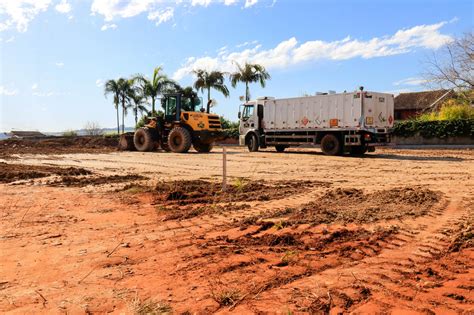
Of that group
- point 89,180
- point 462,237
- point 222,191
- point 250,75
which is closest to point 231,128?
point 250,75

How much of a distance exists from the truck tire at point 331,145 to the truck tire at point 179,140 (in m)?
7.06

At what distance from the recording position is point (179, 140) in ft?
75.6

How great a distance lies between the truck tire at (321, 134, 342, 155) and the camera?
2041 cm

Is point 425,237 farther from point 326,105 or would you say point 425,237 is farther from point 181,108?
point 181,108

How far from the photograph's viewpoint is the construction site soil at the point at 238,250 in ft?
11.7

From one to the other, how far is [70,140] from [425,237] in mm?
38522

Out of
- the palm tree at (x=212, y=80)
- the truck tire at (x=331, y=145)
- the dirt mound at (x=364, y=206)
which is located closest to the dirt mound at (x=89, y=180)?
the dirt mound at (x=364, y=206)

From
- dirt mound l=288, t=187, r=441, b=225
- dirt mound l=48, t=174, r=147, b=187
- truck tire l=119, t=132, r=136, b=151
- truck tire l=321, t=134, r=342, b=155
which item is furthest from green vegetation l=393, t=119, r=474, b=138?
dirt mound l=48, t=174, r=147, b=187

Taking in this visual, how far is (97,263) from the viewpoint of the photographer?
4664 mm

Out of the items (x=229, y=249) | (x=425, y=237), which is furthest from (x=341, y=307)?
(x=425, y=237)

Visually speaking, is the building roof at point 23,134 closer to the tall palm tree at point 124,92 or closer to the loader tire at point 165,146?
the tall palm tree at point 124,92

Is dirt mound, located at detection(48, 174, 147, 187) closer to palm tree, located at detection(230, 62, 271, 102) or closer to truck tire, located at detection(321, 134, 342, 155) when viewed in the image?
truck tire, located at detection(321, 134, 342, 155)

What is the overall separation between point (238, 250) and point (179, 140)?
18.5m

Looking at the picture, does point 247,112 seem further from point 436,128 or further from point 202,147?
point 436,128
